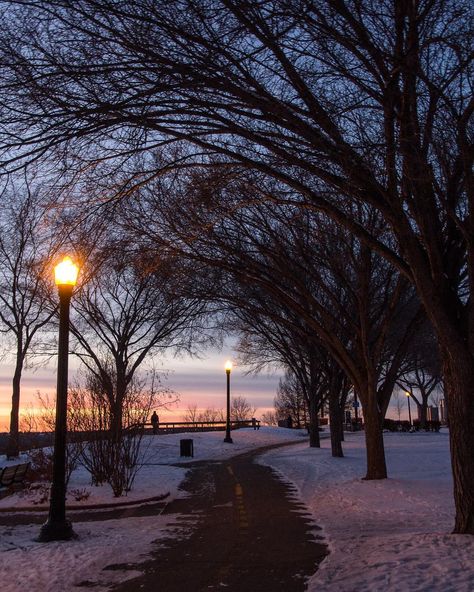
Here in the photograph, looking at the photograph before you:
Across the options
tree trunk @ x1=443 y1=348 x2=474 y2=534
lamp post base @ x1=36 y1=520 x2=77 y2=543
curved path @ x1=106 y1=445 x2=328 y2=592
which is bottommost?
curved path @ x1=106 y1=445 x2=328 y2=592

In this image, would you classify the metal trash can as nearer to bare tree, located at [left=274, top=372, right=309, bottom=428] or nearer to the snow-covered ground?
the snow-covered ground

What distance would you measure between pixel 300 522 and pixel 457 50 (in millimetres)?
7518

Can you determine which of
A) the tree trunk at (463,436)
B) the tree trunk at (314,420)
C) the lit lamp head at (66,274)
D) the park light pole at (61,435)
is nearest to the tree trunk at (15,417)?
the tree trunk at (314,420)

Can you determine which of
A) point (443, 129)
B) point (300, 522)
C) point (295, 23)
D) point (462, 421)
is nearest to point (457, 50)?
point (443, 129)

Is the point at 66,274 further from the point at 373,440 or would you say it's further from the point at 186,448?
the point at 186,448

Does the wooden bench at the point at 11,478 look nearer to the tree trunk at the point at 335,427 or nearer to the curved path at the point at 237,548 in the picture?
the curved path at the point at 237,548

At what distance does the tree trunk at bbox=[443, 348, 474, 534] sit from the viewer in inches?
319

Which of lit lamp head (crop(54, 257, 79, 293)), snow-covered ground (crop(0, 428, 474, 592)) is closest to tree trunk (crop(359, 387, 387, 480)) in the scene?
snow-covered ground (crop(0, 428, 474, 592))

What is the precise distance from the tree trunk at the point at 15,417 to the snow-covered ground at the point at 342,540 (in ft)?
36.0

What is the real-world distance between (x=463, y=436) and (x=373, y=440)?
28.7ft

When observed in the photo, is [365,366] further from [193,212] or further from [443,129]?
[443,129]

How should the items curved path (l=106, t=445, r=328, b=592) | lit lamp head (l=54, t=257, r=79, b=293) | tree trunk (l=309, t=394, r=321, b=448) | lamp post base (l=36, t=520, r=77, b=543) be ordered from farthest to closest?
tree trunk (l=309, t=394, r=321, b=448) → lit lamp head (l=54, t=257, r=79, b=293) → lamp post base (l=36, t=520, r=77, b=543) → curved path (l=106, t=445, r=328, b=592)

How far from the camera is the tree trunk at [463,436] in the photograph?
8109mm

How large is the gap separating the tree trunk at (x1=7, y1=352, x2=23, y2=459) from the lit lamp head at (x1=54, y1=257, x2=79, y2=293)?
62.7 feet
